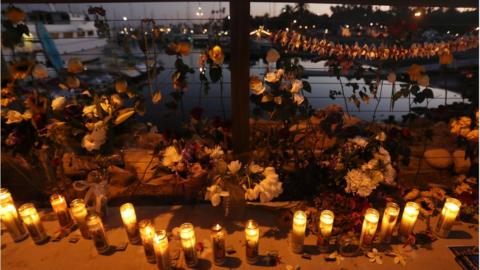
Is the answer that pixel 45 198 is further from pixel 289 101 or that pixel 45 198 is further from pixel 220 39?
pixel 289 101

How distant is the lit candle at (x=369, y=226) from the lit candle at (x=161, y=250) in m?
0.87

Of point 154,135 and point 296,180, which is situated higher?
point 154,135

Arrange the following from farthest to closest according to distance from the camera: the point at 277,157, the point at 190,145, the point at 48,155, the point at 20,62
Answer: the point at 277,157 → the point at 48,155 → the point at 190,145 → the point at 20,62

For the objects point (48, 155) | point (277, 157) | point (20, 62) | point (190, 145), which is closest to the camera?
point (20, 62)

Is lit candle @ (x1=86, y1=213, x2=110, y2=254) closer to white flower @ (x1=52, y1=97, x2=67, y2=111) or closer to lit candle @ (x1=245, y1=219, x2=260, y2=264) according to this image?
white flower @ (x1=52, y1=97, x2=67, y2=111)

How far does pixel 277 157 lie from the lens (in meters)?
1.80

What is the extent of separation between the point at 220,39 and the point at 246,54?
6.4 inches

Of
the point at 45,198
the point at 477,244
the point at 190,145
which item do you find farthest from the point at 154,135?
the point at 477,244

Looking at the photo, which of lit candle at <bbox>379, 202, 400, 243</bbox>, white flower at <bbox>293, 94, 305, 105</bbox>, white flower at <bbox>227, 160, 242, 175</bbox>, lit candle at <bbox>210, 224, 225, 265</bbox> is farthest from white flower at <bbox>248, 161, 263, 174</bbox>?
lit candle at <bbox>379, 202, 400, 243</bbox>

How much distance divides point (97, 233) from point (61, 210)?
317 millimetres

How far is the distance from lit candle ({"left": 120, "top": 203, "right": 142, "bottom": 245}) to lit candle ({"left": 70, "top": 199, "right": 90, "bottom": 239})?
0.64 feet

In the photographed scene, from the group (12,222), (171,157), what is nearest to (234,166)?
(171,157)

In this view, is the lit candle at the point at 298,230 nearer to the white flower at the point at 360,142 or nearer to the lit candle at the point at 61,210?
the white flower at the point at 360,142

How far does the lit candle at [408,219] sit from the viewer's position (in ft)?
4.60
